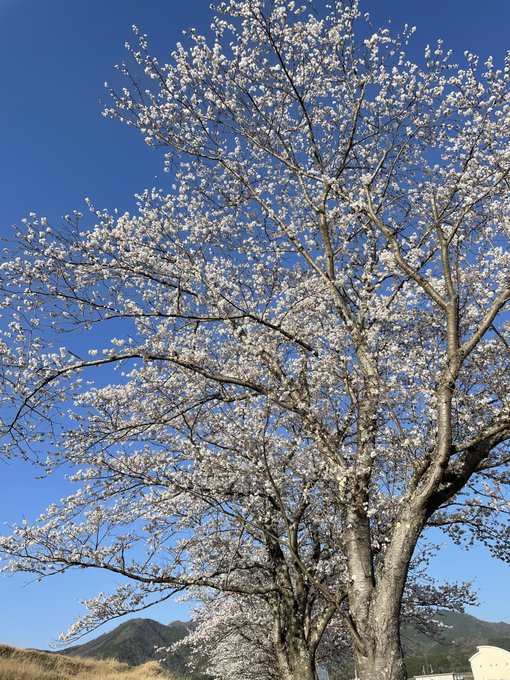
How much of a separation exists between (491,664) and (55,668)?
173ft

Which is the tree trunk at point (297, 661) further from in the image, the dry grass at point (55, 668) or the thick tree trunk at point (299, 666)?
the dry grass at point (55, 668)

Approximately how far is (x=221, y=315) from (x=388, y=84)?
4665 millimetres

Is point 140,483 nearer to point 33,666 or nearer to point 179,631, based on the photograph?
point 33,666

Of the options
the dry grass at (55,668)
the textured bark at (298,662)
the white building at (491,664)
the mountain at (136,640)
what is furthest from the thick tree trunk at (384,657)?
the mountain at (136,640)

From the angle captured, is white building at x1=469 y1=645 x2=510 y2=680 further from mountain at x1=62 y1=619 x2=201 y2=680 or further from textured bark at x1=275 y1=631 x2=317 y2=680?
mountain at x1=62 y1=619 x2=201 y2=680

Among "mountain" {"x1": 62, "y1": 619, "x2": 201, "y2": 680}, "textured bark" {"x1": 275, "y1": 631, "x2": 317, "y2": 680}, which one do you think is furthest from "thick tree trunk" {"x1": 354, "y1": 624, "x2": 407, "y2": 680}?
"mountain" {"x1": 62, "y1": 619, "x2": 201, "y2": 680}

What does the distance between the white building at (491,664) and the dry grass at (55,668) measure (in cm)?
4534

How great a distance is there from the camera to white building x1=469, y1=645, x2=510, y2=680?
51.1 metres

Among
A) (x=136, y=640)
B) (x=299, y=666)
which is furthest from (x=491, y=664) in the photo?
(x=136, y=640)

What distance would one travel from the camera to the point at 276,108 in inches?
336

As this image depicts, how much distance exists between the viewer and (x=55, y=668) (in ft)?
52.3

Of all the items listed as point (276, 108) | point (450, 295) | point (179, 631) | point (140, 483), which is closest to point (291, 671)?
point (140, 483)

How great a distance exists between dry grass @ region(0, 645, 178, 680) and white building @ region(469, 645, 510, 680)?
45341mm

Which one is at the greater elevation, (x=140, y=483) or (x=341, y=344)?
(x=341, y=344)
